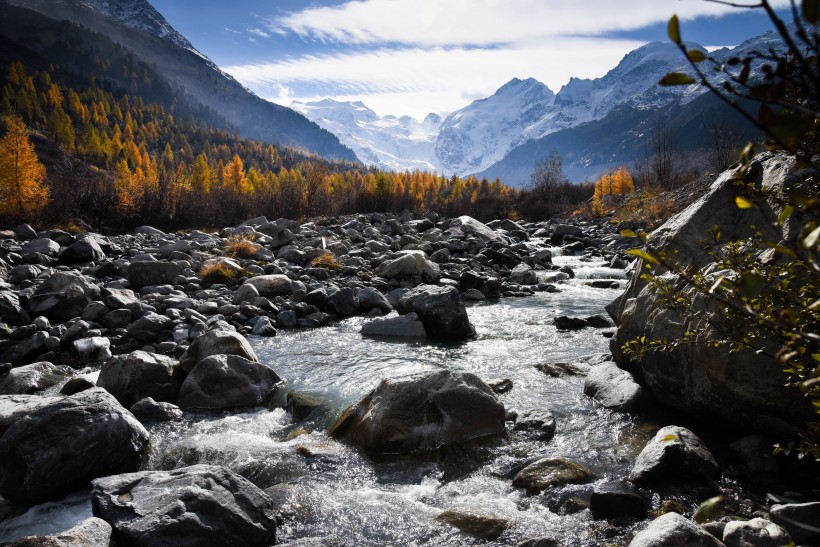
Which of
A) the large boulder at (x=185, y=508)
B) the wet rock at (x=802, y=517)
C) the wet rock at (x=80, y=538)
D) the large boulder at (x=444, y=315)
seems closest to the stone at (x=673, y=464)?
the wet rock at (x=802, y=517)

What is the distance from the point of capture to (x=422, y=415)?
18.5ft

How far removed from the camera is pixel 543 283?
14969mm

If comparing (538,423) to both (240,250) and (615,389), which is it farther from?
(240,250)

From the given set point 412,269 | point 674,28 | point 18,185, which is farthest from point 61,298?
point 18,185

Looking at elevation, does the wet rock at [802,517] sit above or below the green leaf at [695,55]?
below

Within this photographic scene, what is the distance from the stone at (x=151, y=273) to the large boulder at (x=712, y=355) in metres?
10.7

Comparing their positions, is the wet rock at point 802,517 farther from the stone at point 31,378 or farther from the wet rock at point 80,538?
the stone at point 31,378

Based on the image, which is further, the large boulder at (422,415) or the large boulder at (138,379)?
the large boulder at (138,379)

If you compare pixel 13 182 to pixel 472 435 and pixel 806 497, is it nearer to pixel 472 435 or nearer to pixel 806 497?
pixel 472 435

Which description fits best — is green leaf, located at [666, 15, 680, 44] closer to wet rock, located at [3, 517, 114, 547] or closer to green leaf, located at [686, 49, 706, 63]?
green leaf, located at [686, 49, 706, 63]

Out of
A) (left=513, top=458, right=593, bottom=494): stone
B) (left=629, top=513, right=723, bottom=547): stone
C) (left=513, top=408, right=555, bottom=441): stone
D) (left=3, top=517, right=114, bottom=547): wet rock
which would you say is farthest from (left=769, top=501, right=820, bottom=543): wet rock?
(left=3, top=517, right=114, bottom=547): wet rock

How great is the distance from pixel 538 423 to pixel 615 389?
52.1 inches

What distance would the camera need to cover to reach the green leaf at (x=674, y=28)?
107 cm

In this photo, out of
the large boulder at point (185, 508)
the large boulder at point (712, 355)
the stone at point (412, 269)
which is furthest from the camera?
the stone at point (412, 269)
